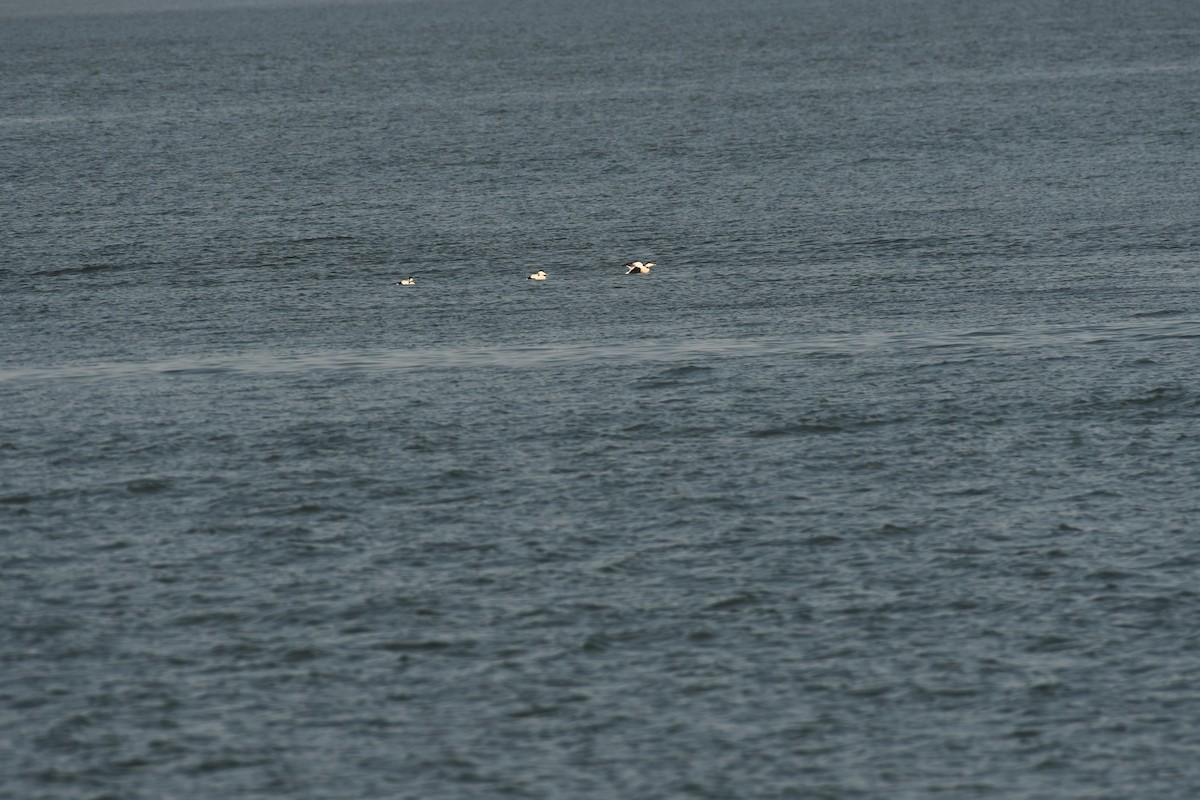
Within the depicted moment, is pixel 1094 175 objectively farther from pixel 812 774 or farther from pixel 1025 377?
pixel 812 774

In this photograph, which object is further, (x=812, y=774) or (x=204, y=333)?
(x=204, y=333)

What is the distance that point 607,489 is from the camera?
47.1 m

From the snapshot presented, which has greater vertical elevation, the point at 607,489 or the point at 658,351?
the point at 658,351

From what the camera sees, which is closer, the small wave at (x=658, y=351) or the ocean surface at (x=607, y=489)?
the ocean surface at (x=607, y=489)

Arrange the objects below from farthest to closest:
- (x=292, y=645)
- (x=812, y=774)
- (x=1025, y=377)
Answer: (x=1025, y=377), (x=292, y=645), (x=812, y=774)

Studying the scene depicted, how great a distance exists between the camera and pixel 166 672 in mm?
36375

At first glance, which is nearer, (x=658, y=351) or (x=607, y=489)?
(x=607, y=489)

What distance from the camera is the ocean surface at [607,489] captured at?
33.6m

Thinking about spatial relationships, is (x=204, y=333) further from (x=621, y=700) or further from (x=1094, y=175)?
(x=1094, y=175)

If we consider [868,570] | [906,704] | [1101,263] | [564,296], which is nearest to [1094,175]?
[1101,263]

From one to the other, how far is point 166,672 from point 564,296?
114 ft

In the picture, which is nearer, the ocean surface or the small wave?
the ocean surface

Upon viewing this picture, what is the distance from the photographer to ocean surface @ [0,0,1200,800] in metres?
33.6

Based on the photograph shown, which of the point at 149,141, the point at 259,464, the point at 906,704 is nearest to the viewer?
the point at 906,704
